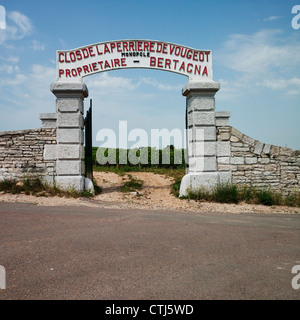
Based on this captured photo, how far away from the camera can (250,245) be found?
4.11m

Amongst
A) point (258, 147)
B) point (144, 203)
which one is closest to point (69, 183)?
point (144, 203)

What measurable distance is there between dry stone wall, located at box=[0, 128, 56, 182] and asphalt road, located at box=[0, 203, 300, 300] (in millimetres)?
3097

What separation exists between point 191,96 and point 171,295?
759 centimetres

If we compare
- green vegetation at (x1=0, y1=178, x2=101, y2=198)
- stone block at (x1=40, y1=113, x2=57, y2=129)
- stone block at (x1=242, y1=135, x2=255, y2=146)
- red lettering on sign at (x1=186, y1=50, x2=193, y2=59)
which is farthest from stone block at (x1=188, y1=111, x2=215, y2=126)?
stone block at (x1=40, y1=113, x2=57, y2=129)

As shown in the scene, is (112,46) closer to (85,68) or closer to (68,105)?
(85,68)

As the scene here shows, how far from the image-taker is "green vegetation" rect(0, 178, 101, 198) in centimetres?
843

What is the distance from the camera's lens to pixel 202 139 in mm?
8875

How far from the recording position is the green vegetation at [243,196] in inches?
329

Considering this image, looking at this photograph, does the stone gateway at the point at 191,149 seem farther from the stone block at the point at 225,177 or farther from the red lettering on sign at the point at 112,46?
the red lettering on sign at the point at 112,46

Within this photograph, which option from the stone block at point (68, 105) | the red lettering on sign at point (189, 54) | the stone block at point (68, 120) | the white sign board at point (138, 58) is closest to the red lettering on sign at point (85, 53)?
the white sign board at point (138, 58)

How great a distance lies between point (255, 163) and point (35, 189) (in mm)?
7227

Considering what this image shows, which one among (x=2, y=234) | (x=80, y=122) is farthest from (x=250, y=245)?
(x=80, y=122)

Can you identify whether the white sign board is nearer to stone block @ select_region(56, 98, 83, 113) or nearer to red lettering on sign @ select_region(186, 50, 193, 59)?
red lettering on sign @ select_region(186, 50, 193, 59)

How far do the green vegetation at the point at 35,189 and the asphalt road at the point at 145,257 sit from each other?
2.46 metres
